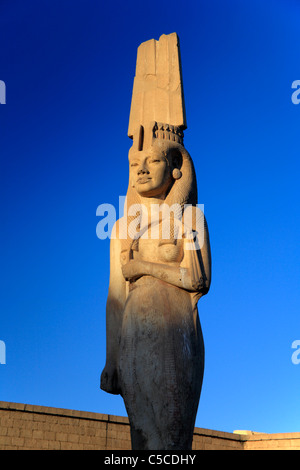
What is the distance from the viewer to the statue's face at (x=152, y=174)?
18.6 feet

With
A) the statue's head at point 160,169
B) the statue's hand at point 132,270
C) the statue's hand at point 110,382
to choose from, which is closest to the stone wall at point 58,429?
the statue's hand at point 110,382

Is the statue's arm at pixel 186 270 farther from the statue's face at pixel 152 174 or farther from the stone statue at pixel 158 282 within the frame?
the statue's face at pixel 152 174

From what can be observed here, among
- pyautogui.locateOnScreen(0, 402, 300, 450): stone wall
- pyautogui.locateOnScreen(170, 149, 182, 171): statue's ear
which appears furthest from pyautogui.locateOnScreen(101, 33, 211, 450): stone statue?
pyautogui.locateOnScreen(0, 402, 300, 450): stone wall

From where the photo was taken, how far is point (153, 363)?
4.91 meters

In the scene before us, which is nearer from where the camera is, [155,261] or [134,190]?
[155,261]

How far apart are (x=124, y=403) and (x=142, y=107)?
3344 mm

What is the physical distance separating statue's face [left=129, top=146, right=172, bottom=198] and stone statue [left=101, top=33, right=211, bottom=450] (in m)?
0.01

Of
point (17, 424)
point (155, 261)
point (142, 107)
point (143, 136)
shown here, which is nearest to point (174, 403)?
point (155, 261)

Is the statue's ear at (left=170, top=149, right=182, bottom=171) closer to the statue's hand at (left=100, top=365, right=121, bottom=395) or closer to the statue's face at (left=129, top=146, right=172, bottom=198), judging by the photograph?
the statue's face at (left=129, top=146, right=172, bottom=198)

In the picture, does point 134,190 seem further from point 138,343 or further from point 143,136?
point 138,343

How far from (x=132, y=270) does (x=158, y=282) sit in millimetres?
305

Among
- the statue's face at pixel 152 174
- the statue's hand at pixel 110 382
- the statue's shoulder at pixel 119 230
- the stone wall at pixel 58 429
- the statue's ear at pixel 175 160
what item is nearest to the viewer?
the statue's hand at pixel 110 382

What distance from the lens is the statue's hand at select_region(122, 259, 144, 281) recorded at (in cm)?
534

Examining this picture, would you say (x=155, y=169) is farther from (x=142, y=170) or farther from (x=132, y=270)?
(x=132, y=270)
